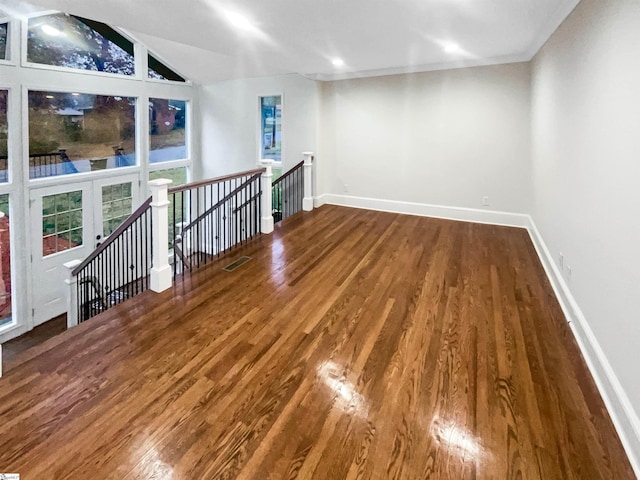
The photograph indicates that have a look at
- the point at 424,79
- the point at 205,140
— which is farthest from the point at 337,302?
the point at 205,140

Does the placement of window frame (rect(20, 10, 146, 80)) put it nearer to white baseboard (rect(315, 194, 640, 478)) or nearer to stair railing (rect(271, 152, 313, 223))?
stair railing (rect(271, 152, 313, 223))

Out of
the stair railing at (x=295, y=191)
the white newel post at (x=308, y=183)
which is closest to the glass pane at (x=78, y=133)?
the stair railing at (x=295, y=191)

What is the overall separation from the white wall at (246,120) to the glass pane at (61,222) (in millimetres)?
2769

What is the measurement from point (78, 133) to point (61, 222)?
63.7 inches

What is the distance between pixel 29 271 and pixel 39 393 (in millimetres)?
5054

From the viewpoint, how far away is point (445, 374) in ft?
7.51

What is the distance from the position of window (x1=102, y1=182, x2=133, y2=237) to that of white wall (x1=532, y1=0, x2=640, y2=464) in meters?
7.29

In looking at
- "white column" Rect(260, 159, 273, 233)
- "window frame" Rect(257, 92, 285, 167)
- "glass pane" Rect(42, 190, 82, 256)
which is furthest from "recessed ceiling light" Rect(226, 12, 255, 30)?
"glass pane" Rect(42, 190, 82, 256)

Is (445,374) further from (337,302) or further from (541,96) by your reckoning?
(541,96)

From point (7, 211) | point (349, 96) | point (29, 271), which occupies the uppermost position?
point (349, 96)

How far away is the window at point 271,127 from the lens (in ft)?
23.6

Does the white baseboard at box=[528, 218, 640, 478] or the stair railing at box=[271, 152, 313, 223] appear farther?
the stair railing at box=[271, 152, 313, 223]

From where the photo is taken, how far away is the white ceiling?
10.4ft

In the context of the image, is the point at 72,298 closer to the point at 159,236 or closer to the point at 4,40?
the point at 159,236
